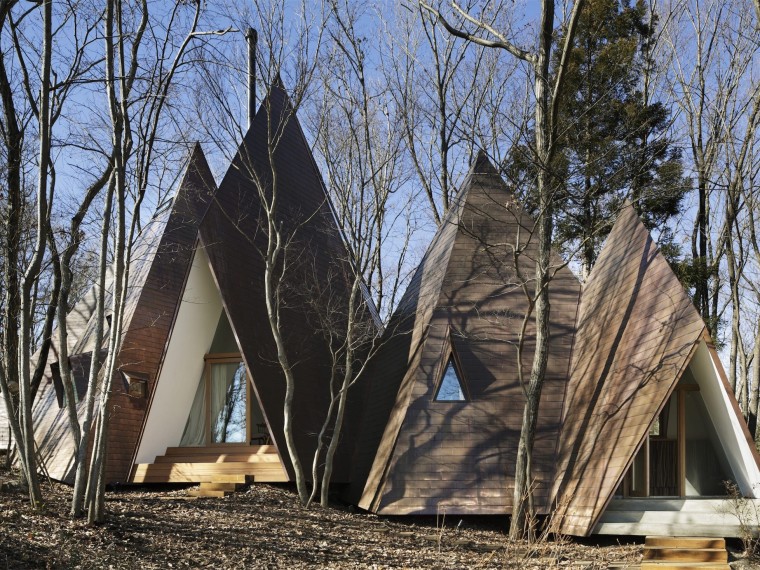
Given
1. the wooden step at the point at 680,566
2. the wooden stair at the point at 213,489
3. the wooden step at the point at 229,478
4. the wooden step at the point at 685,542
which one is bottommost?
the wooden step at the point at 680,566

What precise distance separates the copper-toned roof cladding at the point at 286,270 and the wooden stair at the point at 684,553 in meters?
5.23

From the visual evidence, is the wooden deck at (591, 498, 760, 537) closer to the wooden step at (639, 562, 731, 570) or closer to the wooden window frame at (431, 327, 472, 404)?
the wooden step at (639, 562, 731, 570)

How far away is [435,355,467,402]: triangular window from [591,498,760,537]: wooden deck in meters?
2.65

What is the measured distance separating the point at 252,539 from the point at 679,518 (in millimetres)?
5385

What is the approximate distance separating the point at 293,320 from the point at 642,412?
6030 millimetres

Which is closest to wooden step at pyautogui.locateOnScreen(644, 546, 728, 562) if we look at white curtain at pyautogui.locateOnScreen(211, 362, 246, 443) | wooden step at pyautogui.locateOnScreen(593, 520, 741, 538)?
wooden step at pyautogui.locateOnScreen(593, 520, 741, 538)

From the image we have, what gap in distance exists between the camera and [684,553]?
9.09 meters

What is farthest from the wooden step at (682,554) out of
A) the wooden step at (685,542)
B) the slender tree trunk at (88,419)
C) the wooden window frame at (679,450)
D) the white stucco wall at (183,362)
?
the white stucco wall at (183,362)

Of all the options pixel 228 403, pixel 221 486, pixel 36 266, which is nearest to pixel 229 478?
pixel 221 486

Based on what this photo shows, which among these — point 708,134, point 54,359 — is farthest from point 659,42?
point 54,359

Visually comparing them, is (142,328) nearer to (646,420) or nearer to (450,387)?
(450,387)

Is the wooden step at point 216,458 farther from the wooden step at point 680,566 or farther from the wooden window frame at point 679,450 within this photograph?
the wooden step at point 680,566

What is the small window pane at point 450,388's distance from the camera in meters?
11.6

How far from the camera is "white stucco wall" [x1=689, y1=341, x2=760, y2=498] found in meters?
9.91
